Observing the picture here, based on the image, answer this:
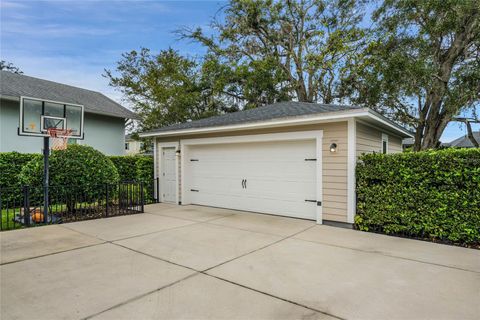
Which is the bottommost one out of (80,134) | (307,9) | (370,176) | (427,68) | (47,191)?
(47,191)

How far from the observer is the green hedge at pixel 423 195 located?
4781mm

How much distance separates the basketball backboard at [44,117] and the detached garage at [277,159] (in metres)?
2.87

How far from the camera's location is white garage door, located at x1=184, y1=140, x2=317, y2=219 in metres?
6.86

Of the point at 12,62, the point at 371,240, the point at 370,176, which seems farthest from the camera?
the point at 12,62

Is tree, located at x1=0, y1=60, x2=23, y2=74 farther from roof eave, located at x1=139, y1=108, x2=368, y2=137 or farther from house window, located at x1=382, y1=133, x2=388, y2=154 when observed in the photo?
house window, located at x1=382, y1=133, x2=388, y2=154

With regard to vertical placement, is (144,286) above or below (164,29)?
below

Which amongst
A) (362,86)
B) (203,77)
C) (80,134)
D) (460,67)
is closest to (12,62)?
(203,77)

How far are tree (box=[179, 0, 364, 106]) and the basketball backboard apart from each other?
36.7 feet

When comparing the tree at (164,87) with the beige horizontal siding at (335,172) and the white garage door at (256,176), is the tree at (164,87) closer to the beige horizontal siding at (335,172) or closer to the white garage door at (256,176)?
the white garage door at (256,176)

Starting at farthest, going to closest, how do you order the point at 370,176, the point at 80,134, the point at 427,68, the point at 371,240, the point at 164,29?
the point at 164,29
the point at 427,68
the point at 80,134
the point at 370,176
the point at 371,240

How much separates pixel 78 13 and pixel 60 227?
779 centimetres

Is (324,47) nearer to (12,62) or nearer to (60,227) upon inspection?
(60,227)

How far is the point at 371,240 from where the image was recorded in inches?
201

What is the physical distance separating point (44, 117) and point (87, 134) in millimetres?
6680
